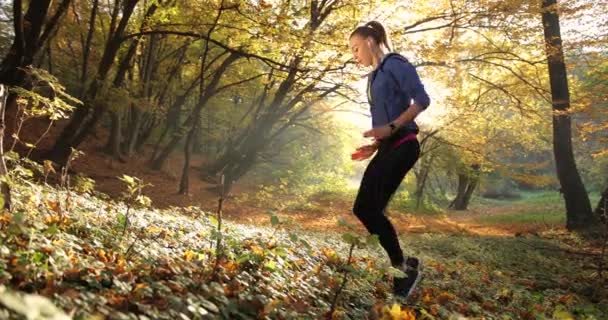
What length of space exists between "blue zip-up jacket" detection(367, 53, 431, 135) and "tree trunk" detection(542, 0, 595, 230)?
9.61 meters

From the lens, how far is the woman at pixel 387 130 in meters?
3.19

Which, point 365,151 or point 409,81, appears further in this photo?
point 365,151

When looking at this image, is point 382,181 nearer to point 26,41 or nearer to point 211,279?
point 211,279

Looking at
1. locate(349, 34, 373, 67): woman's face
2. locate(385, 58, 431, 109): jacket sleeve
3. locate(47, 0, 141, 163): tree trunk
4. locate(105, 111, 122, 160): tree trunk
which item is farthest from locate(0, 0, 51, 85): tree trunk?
locate(105, 111, 122, 160): tree trunk

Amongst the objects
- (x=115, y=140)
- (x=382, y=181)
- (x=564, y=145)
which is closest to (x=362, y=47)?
(x=382, y=181)

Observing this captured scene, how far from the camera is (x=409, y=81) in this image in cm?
319

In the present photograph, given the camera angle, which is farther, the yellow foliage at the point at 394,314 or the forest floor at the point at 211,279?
the yellow foliage at the point at 394,314

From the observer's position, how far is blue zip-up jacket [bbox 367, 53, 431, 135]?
3193 mm

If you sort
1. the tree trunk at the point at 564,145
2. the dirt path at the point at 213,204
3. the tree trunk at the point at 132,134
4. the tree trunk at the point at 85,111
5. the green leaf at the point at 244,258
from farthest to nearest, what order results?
the tree trunk at the point at 132,134 → the dirt path at the point at 213,204 → the tree trunk at the point at 564,145 → the tree trunk at the point at 85,111 → the green leaf at the point at 244,258

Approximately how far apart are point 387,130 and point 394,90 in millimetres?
363

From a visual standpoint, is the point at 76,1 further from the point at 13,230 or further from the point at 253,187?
the point at 13,230

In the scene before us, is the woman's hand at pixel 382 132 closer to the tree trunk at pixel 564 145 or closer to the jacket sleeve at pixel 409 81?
the jacket sleeve at pixel 409 81

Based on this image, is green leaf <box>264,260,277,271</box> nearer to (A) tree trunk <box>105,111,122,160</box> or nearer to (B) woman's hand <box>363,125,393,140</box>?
(B) woman's hand <box>363,125,393,140</box>

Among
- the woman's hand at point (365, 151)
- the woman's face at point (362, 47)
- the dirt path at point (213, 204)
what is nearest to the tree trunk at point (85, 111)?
the dirt path at point (213, 204)
